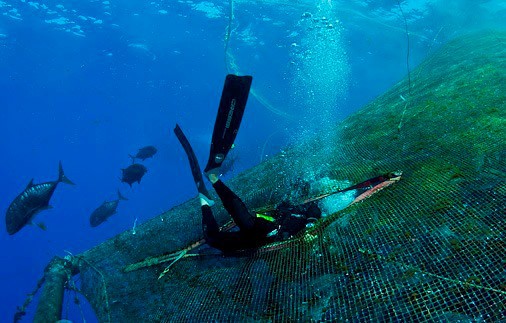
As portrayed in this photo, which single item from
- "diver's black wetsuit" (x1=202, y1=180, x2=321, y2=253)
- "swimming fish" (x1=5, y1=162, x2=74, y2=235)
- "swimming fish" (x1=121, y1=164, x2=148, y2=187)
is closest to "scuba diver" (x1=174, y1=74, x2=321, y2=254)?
"diver's black wetsuit" (x1=202, y1=180, x2=321, y2=253)

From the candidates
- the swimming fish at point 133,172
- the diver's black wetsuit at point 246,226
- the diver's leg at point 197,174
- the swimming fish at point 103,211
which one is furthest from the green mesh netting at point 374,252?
the swimming fish at point 103,211

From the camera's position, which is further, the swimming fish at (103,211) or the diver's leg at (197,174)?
the swimming fish at (103,211)

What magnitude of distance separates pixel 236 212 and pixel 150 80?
200 ft

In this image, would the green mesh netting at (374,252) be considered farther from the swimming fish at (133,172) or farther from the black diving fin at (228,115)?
the swimming fish at (133,172)

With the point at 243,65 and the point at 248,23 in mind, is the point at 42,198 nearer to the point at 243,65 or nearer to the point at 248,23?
the point at 248,23

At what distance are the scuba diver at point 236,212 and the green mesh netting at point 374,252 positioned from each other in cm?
20

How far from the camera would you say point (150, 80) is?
187 feet

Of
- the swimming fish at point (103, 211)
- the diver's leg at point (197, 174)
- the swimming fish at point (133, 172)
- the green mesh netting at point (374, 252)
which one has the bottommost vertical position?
the green mesh netting at point (374, 252)

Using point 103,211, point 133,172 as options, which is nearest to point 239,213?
point 133,172

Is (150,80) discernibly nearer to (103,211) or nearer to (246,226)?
(103,211)

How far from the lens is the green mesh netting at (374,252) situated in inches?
64.7

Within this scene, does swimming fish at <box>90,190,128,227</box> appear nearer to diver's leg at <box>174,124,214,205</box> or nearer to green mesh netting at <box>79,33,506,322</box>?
green mesh netting at <box>79,33,506,322</box>

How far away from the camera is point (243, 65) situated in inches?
1956

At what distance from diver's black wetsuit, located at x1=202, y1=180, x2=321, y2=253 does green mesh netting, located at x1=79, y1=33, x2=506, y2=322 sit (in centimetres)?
16
